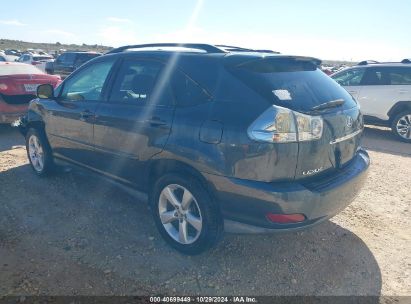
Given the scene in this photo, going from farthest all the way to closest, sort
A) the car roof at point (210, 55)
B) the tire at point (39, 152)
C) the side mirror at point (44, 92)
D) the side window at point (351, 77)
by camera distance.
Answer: the side window at point (351, 77) → the tire at point (39, 152) → the side mirror at point (44, 92) → the car roof at point (210, 55)

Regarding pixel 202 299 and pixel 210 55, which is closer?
pixel 202 299

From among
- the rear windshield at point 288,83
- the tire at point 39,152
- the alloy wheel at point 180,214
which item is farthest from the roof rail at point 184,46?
the tire at point 39,152

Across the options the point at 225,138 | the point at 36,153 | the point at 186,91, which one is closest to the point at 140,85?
the point at 186,91

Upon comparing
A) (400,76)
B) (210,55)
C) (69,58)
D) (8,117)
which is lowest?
(8,117)

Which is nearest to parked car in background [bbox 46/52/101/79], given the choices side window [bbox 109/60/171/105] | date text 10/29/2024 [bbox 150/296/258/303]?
side window [bbox 109/60/171/105]

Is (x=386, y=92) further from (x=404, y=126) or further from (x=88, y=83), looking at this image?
(x=88, y=83)

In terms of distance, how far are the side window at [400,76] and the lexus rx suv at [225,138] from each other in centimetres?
582

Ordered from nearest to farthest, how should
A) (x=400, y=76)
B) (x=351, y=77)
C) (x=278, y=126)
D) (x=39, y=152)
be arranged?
1. (x=278, y=126)
2. (x=39, y=152)
3. (x=400, y=76)
4. (x=351, y=77)

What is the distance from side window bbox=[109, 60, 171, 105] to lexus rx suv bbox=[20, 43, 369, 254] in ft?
0.04

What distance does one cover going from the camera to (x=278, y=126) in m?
2.70

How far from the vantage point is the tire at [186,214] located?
3068 millimetres

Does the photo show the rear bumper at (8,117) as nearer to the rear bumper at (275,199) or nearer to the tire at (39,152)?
the tire at (39,152)

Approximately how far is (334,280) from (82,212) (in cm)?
280

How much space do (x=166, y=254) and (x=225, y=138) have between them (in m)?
1.33
